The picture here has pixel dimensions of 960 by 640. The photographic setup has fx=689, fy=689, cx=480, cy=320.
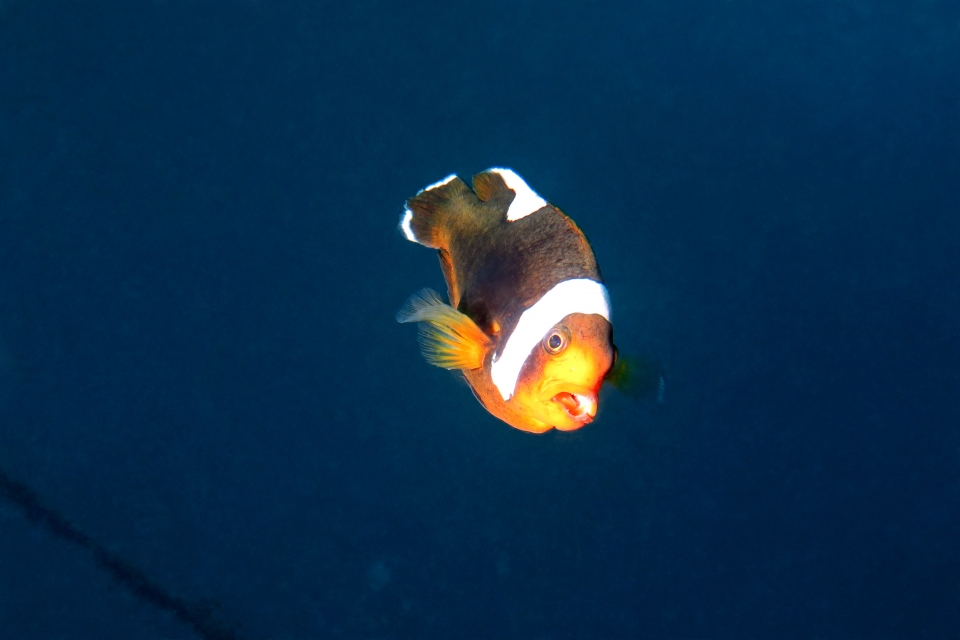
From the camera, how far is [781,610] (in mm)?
6441

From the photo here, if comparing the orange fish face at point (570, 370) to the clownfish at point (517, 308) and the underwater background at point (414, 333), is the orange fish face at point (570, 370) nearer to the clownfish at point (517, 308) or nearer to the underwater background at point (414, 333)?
the clownfish at point (517, 308)

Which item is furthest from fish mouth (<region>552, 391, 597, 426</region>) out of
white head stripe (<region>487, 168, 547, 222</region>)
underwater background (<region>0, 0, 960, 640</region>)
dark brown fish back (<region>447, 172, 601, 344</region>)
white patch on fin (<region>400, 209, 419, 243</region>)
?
underwater background (<region>0, 0, 960, 640</region>)

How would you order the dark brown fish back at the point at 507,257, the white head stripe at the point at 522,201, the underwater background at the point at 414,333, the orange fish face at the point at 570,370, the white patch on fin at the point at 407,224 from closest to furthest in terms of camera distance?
the orange fish face at the point at 570,370
the dark brown fish back at the point at 507,257
the white head stripe at the point at 522,201
the white patch on fin at the point at 407,224
the underwater background at the point at 414,333

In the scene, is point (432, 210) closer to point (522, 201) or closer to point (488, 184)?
point (488, 184)

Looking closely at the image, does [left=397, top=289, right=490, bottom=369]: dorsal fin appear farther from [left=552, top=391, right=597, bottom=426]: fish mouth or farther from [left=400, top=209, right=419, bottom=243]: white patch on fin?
[left=400, top=209, right=419, bottom=243]: white patch on fin

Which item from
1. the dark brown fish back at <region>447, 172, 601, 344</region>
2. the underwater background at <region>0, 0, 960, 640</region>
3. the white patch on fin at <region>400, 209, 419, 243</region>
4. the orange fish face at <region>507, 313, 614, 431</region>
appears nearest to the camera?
the orange fish face at <region>507, 313, 614, 431</region>

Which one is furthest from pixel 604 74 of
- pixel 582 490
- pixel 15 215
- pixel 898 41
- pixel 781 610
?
pixel 15 215

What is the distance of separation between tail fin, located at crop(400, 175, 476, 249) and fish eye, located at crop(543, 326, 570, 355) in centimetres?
61

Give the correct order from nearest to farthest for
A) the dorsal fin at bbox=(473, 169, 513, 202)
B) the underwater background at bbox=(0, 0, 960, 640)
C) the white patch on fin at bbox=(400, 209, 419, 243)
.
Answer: the dorsal fin at bbox=(473, 169, 513, 202), the white patch on fin at bbox=(400, 209, 419, 243), the underwater background at bbox=(0, 0, 960, 640)

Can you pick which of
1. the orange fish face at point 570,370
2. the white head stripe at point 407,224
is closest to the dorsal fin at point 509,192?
the white head stripe at point 407,224

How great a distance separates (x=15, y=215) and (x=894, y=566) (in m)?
9.09

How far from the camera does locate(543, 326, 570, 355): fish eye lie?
3.63 ft

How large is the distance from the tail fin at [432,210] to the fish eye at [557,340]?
605 millimetres

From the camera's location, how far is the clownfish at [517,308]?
1.11m
